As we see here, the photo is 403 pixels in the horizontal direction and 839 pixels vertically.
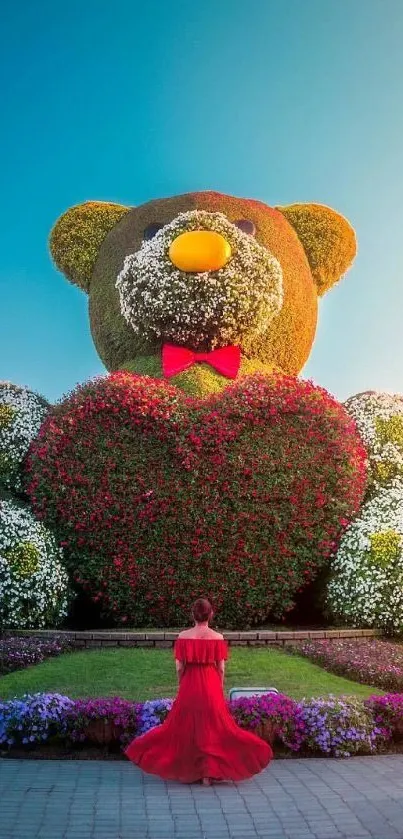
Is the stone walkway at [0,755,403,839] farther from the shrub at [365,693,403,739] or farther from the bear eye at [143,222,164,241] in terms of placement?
the bear eye at [143,222,164,241]

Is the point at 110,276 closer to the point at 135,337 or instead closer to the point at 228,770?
the point at 135,337

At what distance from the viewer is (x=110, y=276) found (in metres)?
13.3

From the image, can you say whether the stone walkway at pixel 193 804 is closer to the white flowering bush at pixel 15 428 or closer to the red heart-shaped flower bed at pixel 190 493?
the red heart-shaped flower bed at pixel 190 493

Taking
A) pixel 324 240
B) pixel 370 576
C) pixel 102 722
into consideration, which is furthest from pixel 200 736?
pixel 324 240

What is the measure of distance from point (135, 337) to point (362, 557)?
4.45m

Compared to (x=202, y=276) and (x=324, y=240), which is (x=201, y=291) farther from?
(x=324, y=240)

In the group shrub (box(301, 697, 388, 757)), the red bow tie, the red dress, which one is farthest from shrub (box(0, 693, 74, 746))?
the red bow tie

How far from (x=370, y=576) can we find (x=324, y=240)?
17.3 ft

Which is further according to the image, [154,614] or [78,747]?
[154,614]

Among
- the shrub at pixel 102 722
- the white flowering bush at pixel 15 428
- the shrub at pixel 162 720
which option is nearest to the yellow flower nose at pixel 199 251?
the white flowering bush at pixel 15 428

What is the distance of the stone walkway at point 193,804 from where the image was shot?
198 inches

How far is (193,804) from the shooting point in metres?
5.54

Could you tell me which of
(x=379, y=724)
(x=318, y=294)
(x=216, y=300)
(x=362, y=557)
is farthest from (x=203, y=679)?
(x=318, y=294)

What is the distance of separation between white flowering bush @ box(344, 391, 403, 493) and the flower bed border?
2806 millimetres
